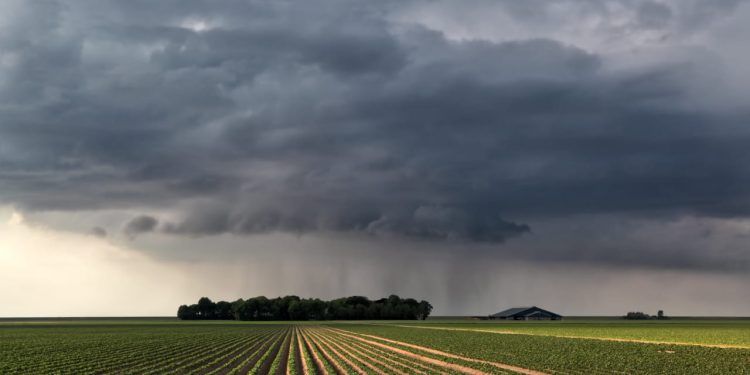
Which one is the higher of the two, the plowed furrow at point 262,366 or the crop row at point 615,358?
the crop row at point 615,358

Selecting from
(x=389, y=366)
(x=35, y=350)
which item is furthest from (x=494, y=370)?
(x=35, y=350)

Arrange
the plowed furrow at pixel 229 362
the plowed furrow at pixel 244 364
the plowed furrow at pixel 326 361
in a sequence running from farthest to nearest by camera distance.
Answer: the plowed furrow at pixel 229 362 → the plowed furrow at pixel 244 364 → the plowed furrow at pixel 326 361

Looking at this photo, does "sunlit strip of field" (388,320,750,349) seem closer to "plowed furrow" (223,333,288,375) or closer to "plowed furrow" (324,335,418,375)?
"plowed furrow" (324,335,418,375)

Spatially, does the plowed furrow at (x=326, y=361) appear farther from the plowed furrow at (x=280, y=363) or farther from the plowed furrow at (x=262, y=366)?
the plowed furrow at (x=262, y=366)

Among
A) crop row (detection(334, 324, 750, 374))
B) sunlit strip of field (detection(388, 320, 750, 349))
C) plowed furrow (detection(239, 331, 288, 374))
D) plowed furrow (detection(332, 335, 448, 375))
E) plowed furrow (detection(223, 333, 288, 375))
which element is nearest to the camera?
plowed furrow (detection(332, 335, 448, 375))

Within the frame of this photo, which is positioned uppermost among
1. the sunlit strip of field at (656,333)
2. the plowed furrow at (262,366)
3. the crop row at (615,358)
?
the sunlit strip of field at (656,333)

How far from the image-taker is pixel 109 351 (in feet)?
204

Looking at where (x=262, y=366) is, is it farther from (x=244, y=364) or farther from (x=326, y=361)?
(x=326, y=361)

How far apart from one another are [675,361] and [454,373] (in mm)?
18816

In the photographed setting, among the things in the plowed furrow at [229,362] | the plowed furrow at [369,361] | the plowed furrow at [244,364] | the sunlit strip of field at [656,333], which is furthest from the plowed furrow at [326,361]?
the sunlit strip of field at [656,333]

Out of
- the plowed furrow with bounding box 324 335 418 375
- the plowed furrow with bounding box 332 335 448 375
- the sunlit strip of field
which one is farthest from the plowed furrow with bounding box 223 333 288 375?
the sunlit strip of field

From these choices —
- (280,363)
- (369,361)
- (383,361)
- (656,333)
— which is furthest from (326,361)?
(656,333)

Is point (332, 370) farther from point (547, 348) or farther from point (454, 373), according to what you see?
point (547, 348)

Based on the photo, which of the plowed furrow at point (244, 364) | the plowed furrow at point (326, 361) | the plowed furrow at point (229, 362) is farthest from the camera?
the plowed furrow at point (229, 362)
